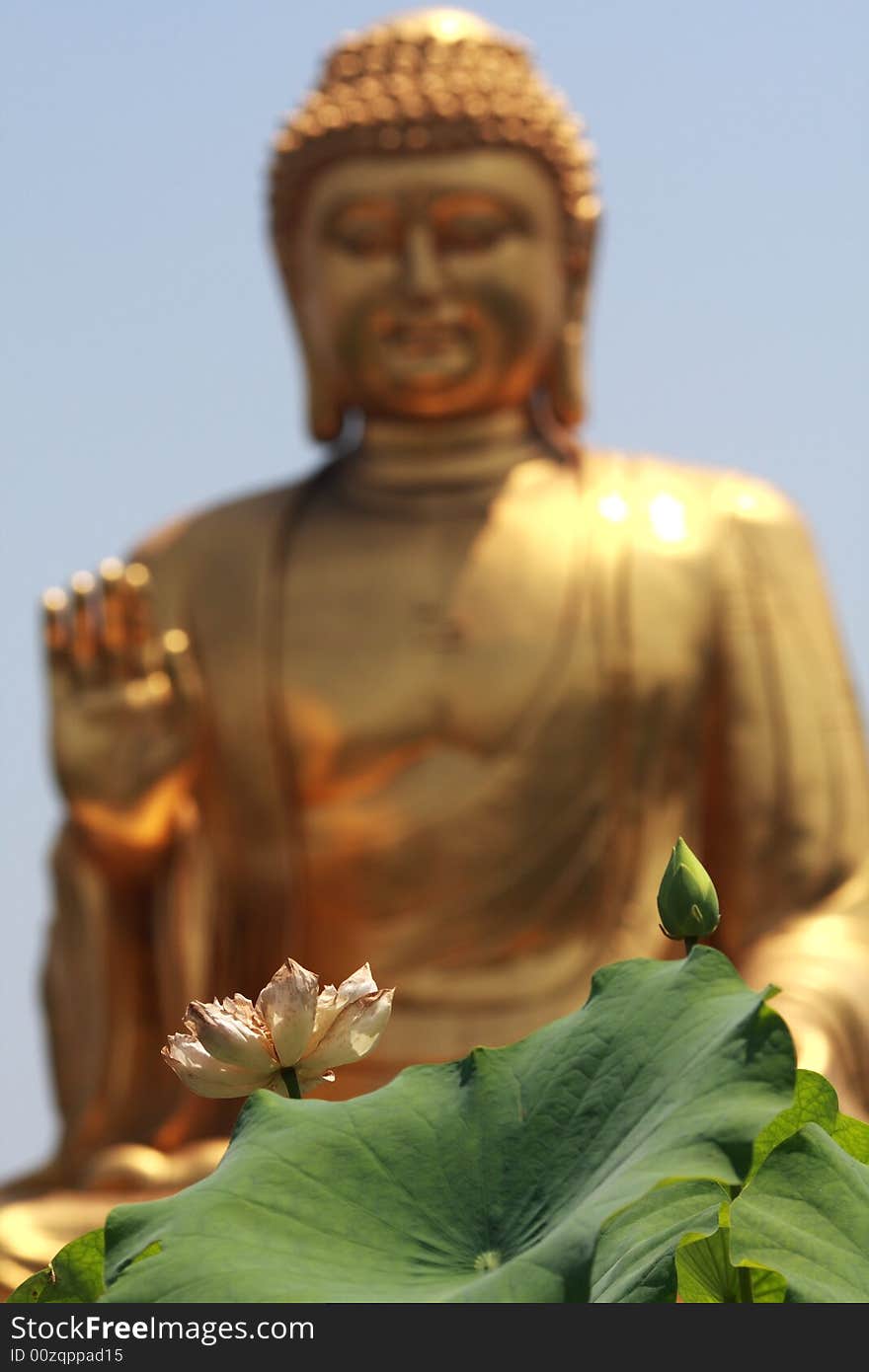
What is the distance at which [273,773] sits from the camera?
582 centimetres

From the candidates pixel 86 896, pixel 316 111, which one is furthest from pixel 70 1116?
pixel 316 111

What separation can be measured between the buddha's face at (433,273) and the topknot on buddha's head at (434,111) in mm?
50

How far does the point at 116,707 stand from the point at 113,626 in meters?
0.19

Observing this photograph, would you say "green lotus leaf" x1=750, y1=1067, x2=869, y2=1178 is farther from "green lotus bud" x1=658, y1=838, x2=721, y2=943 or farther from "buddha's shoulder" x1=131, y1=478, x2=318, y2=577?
"buddha's shoulder" x1=131, y1=478, x2=318, y2=577

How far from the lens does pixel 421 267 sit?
5.80 metres

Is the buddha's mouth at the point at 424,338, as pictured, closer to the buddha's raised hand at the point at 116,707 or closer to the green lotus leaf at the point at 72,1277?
the buddha's raised hand at the point at 116,707

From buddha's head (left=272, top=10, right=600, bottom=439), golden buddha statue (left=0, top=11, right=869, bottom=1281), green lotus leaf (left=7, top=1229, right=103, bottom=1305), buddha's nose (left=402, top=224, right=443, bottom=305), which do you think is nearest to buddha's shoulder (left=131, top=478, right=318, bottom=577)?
golden buddha statue (left=0, top=11, right=869, bottom=1281)

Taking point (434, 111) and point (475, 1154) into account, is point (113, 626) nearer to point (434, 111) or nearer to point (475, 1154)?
point (434, 111)

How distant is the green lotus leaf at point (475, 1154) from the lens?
0.81 m

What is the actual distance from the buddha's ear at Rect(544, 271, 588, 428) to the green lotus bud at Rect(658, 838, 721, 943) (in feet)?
17.8

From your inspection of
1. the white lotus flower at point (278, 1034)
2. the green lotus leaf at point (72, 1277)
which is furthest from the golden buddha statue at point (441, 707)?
the white lotus flower at point (278, 1034)

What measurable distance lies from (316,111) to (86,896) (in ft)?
6.79

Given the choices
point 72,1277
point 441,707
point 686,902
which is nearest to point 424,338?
point 441,707

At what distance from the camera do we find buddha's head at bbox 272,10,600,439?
5891 millimetres
